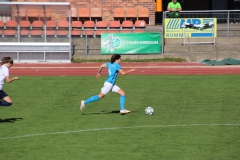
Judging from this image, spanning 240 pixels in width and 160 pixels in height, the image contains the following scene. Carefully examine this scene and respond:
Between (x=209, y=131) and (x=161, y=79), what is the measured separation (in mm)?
10268

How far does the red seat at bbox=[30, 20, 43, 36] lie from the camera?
33281mm

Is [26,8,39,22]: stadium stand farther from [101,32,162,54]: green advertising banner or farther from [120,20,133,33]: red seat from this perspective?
[120,20,133,33]: red seat

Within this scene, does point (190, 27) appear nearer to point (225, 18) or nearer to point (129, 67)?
point (225, 18)

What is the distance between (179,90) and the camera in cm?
2319

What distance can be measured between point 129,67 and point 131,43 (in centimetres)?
327

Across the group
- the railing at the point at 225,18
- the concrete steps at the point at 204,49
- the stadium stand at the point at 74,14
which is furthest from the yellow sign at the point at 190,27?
the stadium stand at the point at 74,14

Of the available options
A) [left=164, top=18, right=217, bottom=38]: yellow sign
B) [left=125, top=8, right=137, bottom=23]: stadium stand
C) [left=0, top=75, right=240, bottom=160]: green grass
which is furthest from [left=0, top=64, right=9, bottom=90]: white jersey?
[left=125, top=8, right=137, bottom=23]: stadium stand

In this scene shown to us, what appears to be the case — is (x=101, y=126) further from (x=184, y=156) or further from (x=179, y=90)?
(x=179, y=90)

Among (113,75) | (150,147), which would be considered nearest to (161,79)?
(113,75)

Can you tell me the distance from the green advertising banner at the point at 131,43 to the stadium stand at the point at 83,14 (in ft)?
17.9

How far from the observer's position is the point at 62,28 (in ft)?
110

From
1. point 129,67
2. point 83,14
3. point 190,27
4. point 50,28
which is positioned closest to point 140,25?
point 190,27

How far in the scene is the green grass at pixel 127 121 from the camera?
1369 centimetres

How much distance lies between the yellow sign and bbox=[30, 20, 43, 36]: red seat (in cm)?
639
